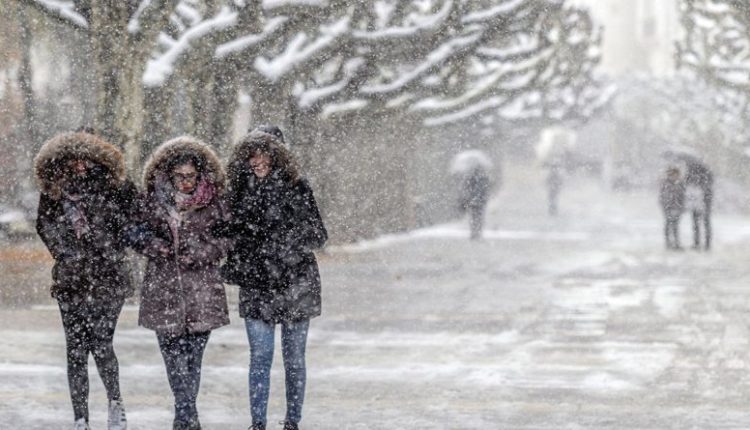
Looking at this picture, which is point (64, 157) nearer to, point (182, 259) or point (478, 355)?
point (182, 259)

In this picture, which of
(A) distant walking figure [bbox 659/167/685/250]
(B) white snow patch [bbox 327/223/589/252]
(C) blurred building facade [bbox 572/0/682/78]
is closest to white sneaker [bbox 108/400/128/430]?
(B) white snow patch [bbox 327/223/589/252]

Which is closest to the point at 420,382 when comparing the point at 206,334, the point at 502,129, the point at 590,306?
the point at 206,334

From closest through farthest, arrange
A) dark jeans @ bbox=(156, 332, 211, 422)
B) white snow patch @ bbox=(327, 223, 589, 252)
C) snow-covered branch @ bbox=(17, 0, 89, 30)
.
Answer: dark jeans @ bbox=(156, 332, 211, 422) → snow-covered branch @ bbox=(17, 0, 89, 30) → white snow patch @ bbox=(327, 223, 589, 252)

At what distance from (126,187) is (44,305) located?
6883 millimetres

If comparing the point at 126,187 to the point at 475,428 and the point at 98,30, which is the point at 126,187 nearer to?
the point at 475,428

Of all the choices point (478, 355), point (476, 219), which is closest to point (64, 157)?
point (478, 355)

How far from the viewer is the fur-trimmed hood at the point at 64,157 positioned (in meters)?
6.91

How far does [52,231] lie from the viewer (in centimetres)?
690

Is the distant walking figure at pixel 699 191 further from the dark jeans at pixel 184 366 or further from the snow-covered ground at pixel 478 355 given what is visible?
the dark jeans at pixel 184 366

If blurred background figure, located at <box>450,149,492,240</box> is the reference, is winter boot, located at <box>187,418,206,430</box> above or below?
below

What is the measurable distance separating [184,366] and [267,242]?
2.34ft

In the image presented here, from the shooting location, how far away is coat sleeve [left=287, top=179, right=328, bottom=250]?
689 cm

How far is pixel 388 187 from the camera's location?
27281mm

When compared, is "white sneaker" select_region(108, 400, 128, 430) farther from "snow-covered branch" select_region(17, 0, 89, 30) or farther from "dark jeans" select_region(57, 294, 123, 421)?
"snow-covered branch" select_region(17, 0, 89, 30)
